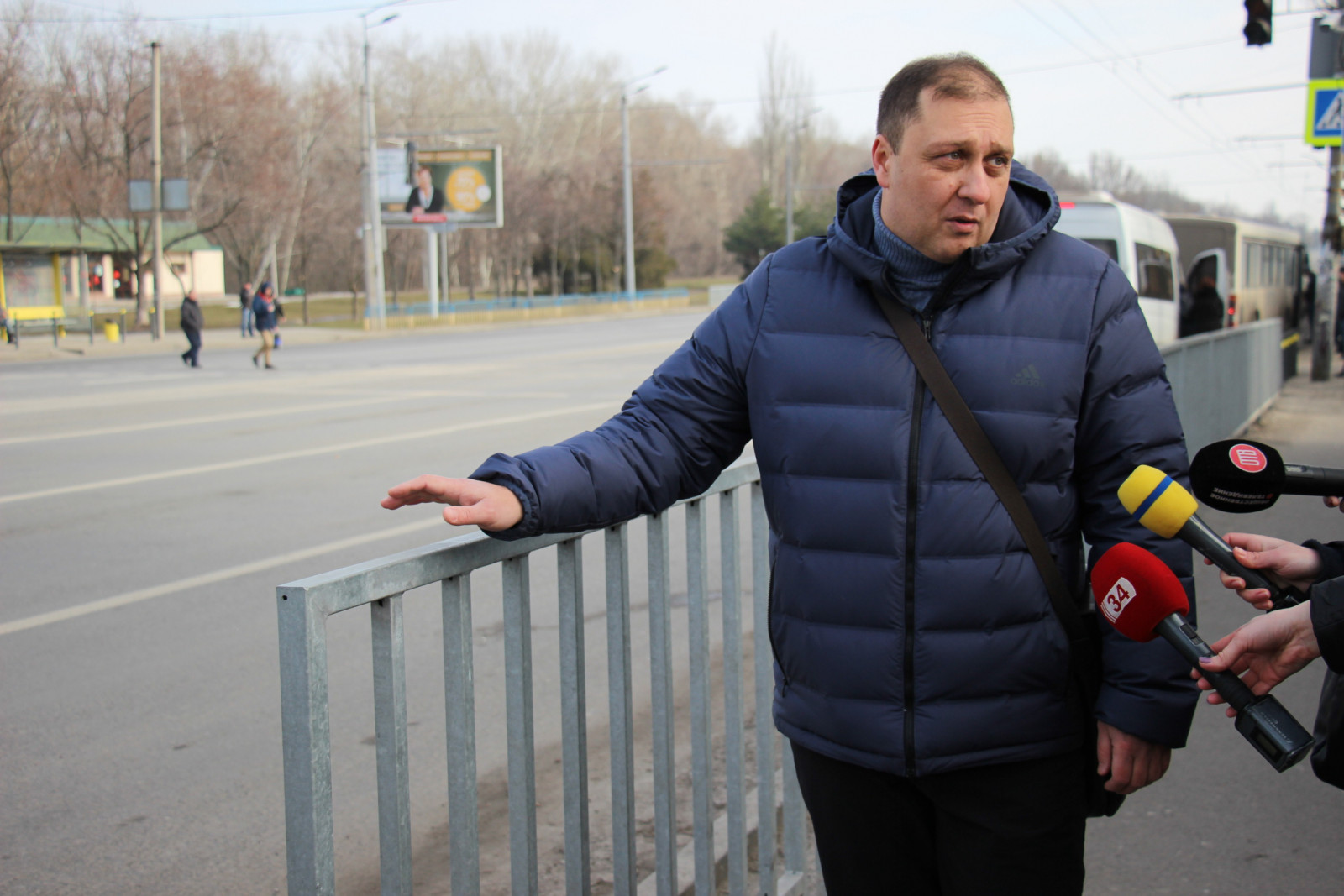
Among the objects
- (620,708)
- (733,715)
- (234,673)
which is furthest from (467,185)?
(620,708)

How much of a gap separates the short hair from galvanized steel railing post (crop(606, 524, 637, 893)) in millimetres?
973

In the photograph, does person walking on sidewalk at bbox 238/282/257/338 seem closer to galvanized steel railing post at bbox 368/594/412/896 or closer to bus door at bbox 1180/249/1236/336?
bus door at bbox 1180/249/1236/336

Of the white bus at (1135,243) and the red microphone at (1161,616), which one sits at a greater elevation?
the white bus at (1135,243)

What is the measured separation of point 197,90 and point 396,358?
82.8ft

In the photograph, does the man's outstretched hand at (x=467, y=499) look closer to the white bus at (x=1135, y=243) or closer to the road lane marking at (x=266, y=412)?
the road lane marking at (x=266, y=412)

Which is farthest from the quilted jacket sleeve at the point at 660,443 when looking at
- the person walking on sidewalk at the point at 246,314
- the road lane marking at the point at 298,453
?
the person walking on sidewalk at the point at 246,314

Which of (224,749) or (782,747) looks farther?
(224,749)

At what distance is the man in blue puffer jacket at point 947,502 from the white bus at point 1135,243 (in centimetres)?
1368

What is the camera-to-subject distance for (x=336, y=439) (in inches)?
512

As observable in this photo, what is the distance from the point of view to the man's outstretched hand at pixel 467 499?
2053mm

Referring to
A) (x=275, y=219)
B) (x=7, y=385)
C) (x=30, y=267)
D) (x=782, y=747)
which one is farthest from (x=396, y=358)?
(x=275, y=219)

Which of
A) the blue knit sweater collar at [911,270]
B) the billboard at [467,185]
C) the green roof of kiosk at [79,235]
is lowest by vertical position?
the blue knit sweater collar at [911,270]

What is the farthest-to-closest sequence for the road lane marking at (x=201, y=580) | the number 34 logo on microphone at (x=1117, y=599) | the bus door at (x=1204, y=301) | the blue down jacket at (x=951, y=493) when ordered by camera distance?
the bus door at (x=1204, y=301) → the road lane marking at (x=201, y=580) → the blue down jacket at (x=951, y=493) → the number 34 logo on microphone at (x=1117, y=599)

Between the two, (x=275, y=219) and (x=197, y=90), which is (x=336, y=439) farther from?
(x=275, y=219)
